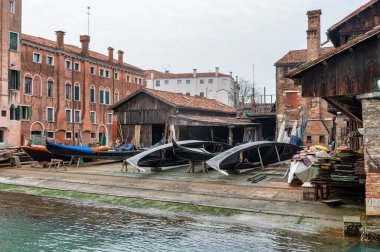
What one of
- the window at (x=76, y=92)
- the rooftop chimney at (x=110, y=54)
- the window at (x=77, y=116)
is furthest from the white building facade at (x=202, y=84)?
the window at (x=77, y=116)

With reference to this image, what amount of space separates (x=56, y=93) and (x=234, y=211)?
3231 centimetres

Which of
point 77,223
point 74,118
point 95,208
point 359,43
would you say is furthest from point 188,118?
point 74,118

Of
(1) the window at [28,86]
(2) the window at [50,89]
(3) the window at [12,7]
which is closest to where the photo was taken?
(3) the window at [12,7]

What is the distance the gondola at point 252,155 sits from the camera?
612 inches

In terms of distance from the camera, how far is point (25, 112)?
35344 millimetres

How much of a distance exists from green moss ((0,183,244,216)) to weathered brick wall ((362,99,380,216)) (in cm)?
387

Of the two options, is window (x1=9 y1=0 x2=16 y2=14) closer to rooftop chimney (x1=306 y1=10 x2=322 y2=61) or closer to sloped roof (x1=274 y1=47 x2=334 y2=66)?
sloped roof (x1=274 y1=47 x2=334 y2=66)

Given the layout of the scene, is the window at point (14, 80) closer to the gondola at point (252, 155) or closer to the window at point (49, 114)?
the window at point (49, 114)

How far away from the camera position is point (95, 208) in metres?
12.6

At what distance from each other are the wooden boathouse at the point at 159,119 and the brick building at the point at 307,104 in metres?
3.03

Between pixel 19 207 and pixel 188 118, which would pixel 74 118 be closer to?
pixel 188 118

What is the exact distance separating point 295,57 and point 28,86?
81.2 feet

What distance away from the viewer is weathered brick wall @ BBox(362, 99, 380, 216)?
27.3 ft

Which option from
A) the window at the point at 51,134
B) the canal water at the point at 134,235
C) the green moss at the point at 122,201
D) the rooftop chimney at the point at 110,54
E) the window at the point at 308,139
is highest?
the rooftop chimney at the point at 110,54
